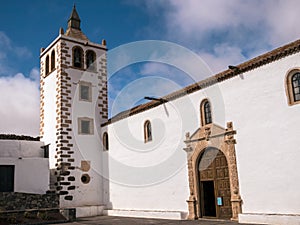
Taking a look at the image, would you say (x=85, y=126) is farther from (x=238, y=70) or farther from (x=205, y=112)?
(x=238, y=70)

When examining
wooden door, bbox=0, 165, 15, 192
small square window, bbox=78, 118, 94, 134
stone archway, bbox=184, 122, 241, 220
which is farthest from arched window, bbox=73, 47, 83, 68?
stone archway, bbox=184, 122, 241, 220

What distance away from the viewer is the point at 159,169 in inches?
599

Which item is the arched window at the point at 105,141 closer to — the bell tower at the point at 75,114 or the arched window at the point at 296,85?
the bell tower at the point at 75,114

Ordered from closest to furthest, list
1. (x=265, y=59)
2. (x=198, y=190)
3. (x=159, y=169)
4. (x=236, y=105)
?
1. (x=265, y=59)
2. (x=236, y=105)
3. (x=198, y=190)
4. (x=159, y=169)

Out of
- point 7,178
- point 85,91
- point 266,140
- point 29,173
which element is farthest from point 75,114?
point 266,140

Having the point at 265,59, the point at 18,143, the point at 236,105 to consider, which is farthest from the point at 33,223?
the point at 265,59

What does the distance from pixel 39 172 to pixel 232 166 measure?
9.71m

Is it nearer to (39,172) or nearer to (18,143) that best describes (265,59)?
(39,172)

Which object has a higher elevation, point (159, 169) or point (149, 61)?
point (149, 61)

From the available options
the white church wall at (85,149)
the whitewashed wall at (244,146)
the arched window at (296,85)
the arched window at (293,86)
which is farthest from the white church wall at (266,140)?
the white church wall at (85,149)

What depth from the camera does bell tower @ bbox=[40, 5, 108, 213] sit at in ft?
58.9

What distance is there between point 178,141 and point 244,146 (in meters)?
3.40

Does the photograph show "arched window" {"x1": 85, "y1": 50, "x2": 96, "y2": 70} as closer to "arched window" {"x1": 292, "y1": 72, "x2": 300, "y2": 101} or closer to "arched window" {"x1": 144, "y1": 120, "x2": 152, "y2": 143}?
"arched window" {"x1": 144, "y1": 120, "x2": 152, "y2": 143}

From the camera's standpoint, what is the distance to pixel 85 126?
19.2 meters
